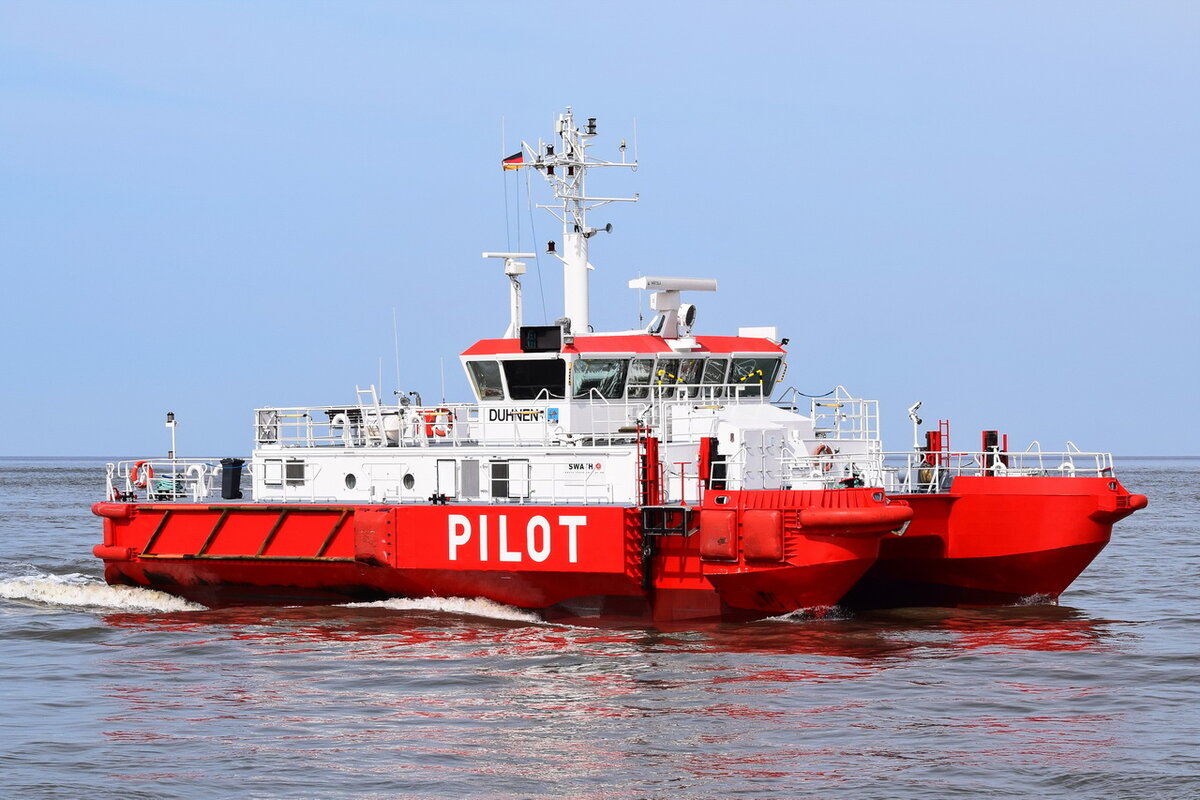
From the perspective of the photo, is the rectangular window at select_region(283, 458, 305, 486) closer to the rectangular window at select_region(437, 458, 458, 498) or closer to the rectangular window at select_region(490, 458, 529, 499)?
the rectangular window at select_region(437, 458, 458, 498)

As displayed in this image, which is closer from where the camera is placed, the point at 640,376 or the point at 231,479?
the point at 640,376

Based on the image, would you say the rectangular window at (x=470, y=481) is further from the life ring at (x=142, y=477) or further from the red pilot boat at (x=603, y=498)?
the life ring at (x=142, y=477)

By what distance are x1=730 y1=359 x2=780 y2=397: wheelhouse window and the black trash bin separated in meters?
7.58

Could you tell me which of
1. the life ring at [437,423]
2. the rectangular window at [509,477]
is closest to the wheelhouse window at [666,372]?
the rectangular window at [509,477]

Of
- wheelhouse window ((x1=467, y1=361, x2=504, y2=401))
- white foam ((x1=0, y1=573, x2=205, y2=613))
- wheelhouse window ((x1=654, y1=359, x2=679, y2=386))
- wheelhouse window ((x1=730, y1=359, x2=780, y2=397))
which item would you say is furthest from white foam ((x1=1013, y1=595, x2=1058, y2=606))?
white foam ((x1=0, y1=573, x2=205, y2=613))

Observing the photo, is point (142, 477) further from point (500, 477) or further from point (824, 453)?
point (824, 453)

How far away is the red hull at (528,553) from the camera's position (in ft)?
61.5

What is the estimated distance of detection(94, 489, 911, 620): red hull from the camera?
18734 mm

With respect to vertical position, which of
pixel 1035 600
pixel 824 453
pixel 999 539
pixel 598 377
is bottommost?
pixel 1035 600

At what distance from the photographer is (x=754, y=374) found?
22.7 metres

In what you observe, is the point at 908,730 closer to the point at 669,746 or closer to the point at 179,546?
the point at 669,746

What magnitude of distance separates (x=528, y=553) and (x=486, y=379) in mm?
3581

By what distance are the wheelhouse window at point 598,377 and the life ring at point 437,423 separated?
205 centimetres

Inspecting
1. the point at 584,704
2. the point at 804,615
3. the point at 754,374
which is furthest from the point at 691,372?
the point at 584,704
